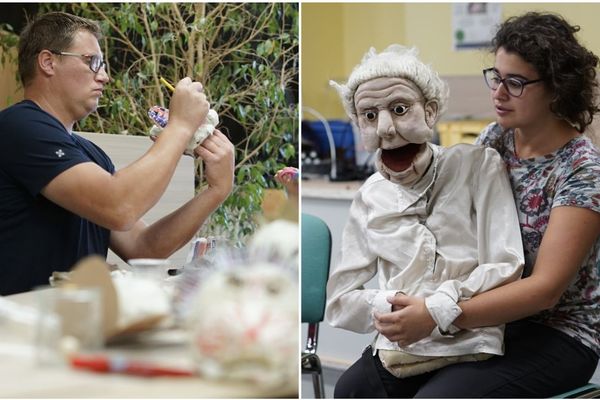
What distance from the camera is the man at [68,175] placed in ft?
5.40

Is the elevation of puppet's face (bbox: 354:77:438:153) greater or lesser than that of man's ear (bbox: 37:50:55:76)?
lesser

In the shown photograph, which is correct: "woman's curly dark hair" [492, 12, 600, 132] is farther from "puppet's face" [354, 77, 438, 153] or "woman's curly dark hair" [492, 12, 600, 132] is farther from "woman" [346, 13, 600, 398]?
"puppet's face" [354, 77, 438, 153]

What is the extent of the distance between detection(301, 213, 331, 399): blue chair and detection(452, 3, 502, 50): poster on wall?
3.37 m

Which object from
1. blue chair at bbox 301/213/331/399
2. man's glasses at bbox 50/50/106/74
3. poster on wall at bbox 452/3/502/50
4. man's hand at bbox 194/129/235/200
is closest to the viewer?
man's hand at bbox 194/129/235/200

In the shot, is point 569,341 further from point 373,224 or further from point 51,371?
point 51,371

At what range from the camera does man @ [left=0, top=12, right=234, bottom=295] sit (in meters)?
1.65

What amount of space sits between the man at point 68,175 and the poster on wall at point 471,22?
3.82 metres

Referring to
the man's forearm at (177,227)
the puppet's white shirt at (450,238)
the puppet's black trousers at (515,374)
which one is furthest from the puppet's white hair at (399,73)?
the puppet's black trousers at (515,374)

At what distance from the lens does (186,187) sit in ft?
6.03

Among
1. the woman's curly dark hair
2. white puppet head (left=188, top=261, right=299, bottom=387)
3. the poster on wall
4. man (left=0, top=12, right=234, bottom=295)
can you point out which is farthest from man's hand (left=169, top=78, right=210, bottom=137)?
the poster on wall

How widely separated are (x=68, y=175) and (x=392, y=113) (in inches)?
24.9

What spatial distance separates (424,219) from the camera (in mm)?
1678

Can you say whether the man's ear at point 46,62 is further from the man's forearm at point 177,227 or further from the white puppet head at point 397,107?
the white puppet head at point 397,107

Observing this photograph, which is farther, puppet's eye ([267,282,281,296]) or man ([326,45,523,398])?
man ([326,45,523,398])
